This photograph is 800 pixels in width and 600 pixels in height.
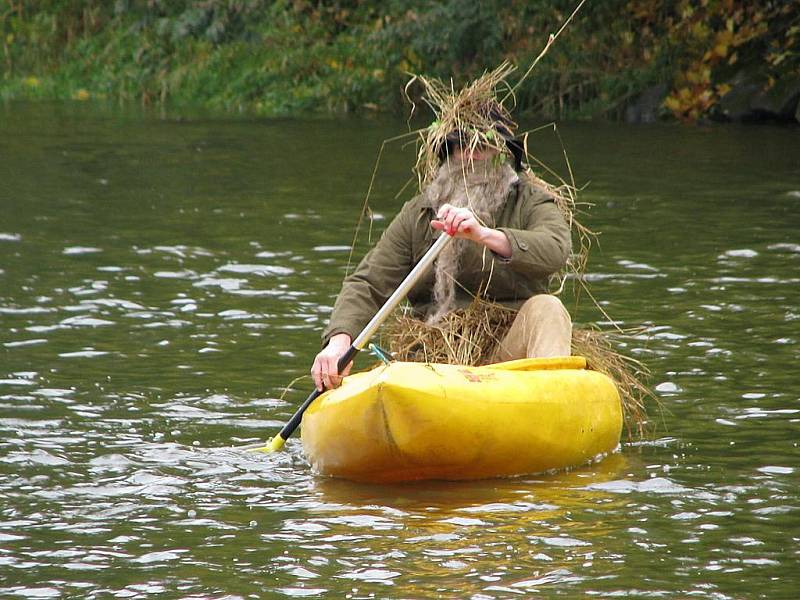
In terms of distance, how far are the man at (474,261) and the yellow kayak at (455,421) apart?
25cm

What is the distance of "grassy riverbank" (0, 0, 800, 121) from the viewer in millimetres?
20594

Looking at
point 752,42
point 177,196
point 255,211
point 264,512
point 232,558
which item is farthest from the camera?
point 752,42

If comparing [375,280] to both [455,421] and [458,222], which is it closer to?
[458,222]

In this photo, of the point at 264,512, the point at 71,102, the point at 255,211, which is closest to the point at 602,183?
the point at 255,211

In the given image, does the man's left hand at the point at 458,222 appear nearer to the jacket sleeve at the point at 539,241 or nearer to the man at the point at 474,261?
the jacket sleeve at the point at 539,241

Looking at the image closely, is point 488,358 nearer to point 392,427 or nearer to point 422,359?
point 422,359

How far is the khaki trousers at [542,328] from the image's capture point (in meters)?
5.96

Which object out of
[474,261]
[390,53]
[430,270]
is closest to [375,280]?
[430,270]

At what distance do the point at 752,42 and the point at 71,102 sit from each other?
1195 cm

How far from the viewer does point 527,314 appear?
607cm

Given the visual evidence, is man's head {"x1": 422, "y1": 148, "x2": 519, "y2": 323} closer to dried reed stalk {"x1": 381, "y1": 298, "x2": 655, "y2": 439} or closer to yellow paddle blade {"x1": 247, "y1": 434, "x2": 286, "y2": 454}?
dried reed stalk {"x1": 381, "y1": 298, "x2": 655, "y2": 439}

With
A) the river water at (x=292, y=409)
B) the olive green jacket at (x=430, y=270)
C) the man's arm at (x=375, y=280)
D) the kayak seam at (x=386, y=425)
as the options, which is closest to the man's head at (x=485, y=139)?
the olive green jacket at (x=430, y=270)

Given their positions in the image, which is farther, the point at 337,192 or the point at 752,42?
the point at 752,42

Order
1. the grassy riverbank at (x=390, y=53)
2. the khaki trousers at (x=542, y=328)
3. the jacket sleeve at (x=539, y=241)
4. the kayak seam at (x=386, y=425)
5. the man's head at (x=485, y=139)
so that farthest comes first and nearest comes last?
the grassy riverbank at (x=390, y=53) → the man's head at (x=485, y=139) → the khaki trousers at (x=542, y=328) → the jacket sleeve at (x=539, y=241) → the kayak seam at (x=386, y=425)
